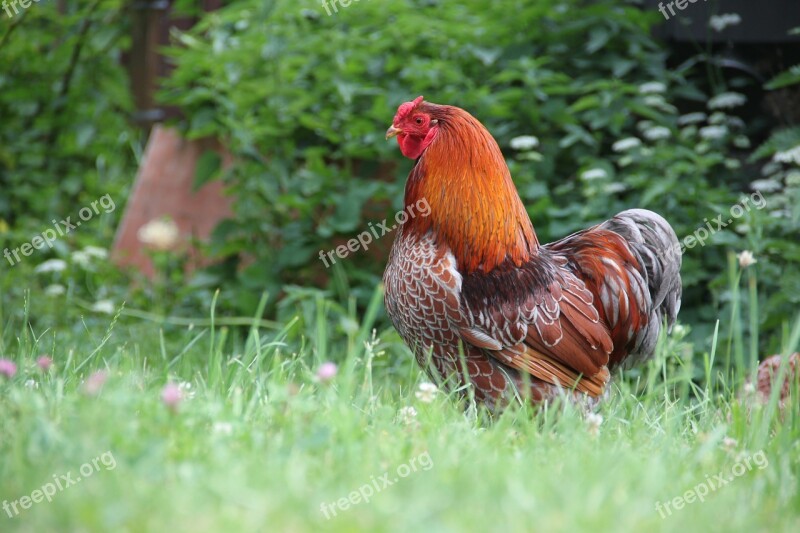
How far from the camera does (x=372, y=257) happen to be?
18.9ft

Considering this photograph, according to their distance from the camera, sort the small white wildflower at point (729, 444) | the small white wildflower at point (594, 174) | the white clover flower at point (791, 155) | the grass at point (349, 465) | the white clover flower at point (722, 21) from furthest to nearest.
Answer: the white clover flower at point (722, 21), the small white wildflower at point (594, 174), the white clover flower at point (791, 155), the small white wildflower at point (729, 444), the grass at point (349, 465)

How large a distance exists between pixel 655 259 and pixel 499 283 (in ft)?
2.34

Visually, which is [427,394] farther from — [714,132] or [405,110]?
[714,132]

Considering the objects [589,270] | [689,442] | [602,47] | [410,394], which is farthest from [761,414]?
[602,47]

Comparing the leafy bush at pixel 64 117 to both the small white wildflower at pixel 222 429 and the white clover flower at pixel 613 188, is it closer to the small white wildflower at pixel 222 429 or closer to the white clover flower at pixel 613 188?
the white clover flower at pixel 613 188

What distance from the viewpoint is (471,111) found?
544cm

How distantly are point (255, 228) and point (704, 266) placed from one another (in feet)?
9.18

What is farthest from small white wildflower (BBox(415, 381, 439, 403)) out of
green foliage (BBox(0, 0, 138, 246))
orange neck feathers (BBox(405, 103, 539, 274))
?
green foliage (BBox(0, 0, 138, 246))

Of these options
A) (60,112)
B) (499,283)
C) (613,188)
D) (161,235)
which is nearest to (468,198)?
(499,283)

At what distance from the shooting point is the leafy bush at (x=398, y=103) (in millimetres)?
5242

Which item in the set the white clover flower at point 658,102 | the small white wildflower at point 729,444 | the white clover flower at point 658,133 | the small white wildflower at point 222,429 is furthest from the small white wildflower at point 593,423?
the white clover flower at point 658,102

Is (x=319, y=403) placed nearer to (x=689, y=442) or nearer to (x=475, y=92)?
(x=689, y=442)

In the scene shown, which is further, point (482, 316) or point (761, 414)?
point (482, 316)

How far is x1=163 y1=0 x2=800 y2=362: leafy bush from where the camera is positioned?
17.2ft
